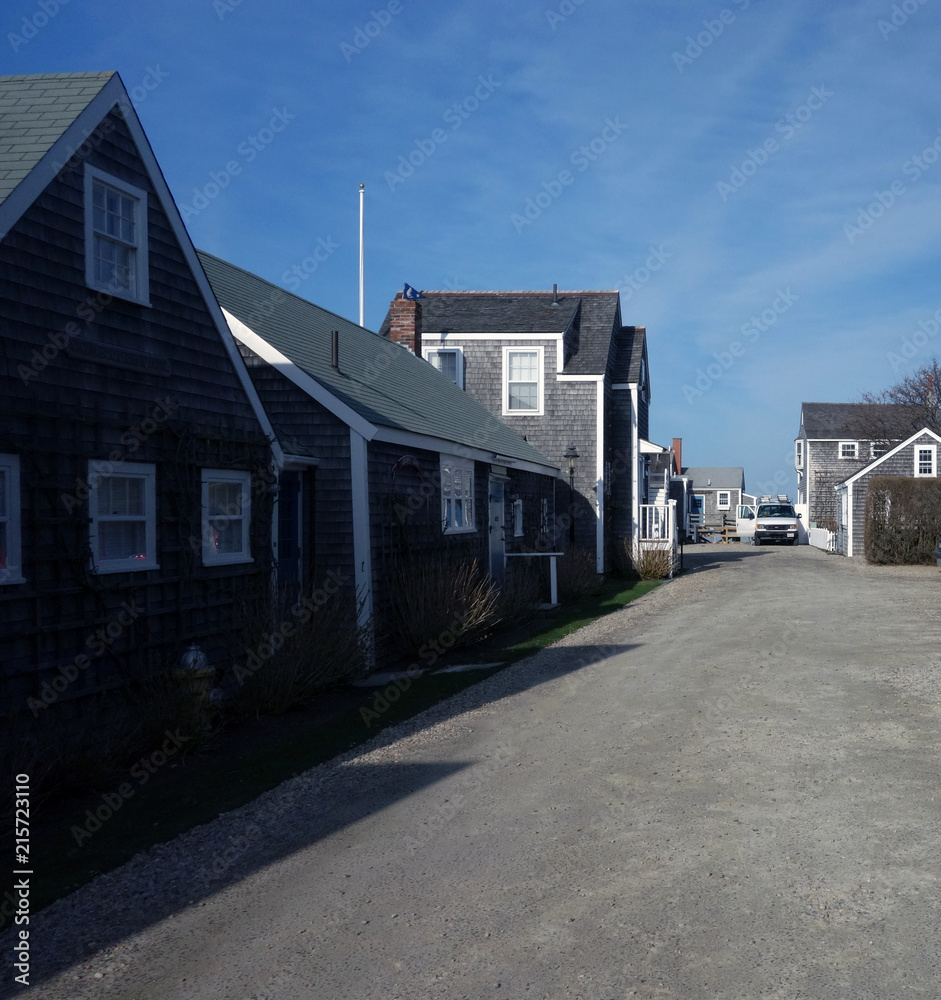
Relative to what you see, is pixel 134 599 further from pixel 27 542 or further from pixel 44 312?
pixel 44 312

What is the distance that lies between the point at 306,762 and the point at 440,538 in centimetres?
820

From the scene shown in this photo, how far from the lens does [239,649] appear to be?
10633 mm

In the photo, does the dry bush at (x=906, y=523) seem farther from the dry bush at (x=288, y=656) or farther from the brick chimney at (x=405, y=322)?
the dry bush at (x=288, y=656)

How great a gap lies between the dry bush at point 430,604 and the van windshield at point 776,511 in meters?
38.3

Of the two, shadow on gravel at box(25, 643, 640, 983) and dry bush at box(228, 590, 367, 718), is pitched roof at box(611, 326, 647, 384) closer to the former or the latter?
dry bush at box(228, 590, 367, 718)

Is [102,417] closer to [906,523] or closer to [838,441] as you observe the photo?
A: [906,523]

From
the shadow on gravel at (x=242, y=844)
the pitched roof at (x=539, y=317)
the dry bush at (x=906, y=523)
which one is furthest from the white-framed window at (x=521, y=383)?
the shadow on gravel at (x=242, y=844)

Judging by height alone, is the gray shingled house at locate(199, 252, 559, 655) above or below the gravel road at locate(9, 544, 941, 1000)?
above

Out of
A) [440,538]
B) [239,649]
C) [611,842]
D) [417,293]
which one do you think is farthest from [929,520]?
[611,842]

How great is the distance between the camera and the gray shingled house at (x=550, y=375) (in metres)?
26.5

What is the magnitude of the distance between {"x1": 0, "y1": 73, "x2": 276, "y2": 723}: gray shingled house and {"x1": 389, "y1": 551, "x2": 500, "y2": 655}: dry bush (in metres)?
2.84

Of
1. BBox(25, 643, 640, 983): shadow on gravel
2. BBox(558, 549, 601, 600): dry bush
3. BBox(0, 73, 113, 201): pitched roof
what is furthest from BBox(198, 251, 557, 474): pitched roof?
BBox(25, 643, 640, 983): shadow on gravel

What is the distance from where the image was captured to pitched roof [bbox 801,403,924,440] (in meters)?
58.1

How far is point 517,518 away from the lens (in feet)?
72.1
